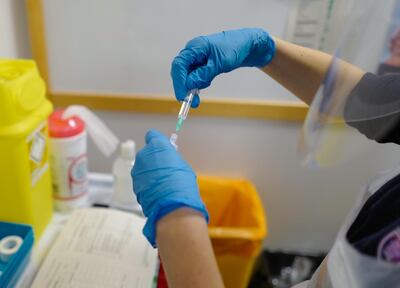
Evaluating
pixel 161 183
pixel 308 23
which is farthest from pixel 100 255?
pixel 308 23

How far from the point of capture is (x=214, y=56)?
2.31 feet

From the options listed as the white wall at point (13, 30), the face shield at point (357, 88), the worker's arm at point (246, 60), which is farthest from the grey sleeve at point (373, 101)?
the white wall at point (13, 30)

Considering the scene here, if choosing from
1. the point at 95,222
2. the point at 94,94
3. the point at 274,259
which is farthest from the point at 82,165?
the point at 274,259

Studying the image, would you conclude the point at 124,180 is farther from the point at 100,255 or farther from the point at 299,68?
the point at 299,68

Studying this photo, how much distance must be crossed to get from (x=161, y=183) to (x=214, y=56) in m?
0.32

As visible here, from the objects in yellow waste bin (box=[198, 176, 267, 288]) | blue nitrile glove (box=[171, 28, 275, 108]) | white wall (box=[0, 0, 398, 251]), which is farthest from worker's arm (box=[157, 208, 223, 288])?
white wall (box=[0, 0, 398, 251])

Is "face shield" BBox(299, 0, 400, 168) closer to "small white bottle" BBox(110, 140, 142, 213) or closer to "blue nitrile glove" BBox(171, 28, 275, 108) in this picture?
"blue nitrile glove" BBox(171, 28, 275, 108)

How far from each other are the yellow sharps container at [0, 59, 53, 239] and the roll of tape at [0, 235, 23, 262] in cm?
6

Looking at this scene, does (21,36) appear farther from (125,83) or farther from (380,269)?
(380,269)

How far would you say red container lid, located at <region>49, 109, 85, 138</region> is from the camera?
0.79 metres

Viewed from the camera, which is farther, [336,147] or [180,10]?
→ [180,10]

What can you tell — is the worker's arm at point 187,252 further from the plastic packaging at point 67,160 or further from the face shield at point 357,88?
the plastic packaging at point 67,160

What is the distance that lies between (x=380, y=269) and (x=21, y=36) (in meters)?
1.02

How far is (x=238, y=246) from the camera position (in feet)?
3.61
